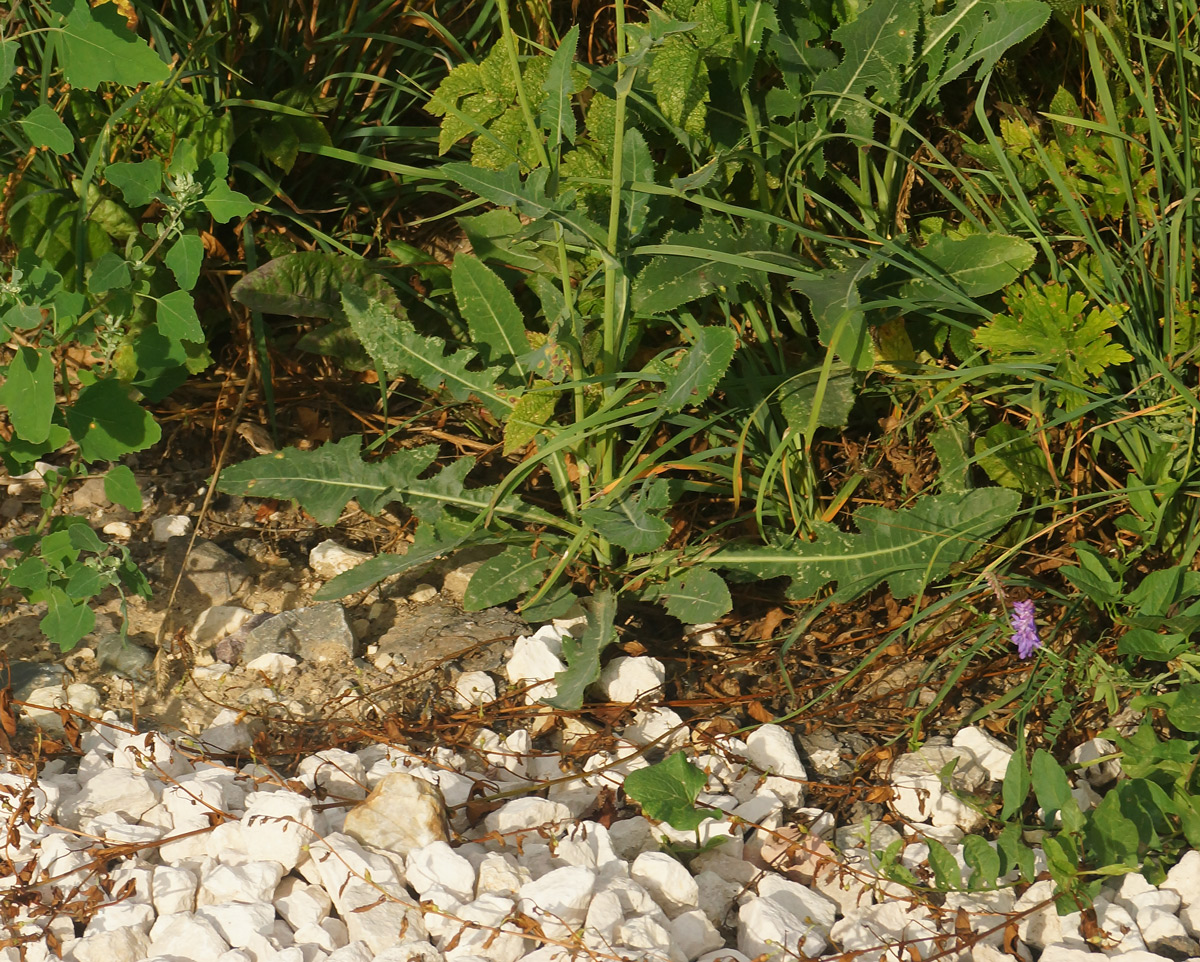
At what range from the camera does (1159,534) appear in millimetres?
1963

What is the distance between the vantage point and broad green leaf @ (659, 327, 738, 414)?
1753 mm

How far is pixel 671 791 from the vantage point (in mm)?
1589

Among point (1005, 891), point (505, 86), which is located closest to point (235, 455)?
point (505, 86)

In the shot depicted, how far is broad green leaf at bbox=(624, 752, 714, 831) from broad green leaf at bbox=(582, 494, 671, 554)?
1.13 feet

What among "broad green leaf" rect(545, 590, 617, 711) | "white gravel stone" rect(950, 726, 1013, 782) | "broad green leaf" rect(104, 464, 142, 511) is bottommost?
"white gravel stone" rect(950, 726, 1013, 782)

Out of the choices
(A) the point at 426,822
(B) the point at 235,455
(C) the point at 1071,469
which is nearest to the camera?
(A) the point at 426,822

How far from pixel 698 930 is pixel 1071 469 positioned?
47.3 inches

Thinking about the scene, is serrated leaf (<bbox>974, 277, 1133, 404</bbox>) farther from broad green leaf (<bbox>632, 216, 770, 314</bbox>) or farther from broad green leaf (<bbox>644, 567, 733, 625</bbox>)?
broad green leaf (<bbox>644, 567, 733, 625</bbox>)

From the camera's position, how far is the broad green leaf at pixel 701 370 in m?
1.75

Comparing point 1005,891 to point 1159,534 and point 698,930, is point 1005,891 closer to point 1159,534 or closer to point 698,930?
point 698,930

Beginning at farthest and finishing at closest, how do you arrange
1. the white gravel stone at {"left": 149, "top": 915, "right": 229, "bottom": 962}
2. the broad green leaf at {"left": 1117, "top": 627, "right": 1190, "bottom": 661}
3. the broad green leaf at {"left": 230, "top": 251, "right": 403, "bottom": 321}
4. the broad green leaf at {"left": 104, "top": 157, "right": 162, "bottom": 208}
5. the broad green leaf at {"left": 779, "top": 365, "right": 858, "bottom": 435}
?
the broad green leaf at {"left": 230, "top": 251, "right": 403, "bottom": 321} → the broad green leaf at {"left": 779, "top": 365, "right": 858, "bottom": 435} → the broad green leaf at {"left": 104, "top": 157, "right": 162, "bottom": 208} → the broad green leaf at {"left": 1117, "top": 627, "right": 1190, "bottom": 661} → the white gravel stone at {"left": 149, "top": 915, "right": 229, "bottom": 962}

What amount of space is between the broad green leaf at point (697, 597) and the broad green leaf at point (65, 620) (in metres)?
0.98

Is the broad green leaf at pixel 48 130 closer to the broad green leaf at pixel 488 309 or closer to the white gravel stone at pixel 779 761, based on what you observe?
the broad green leaf at pixel 488 309

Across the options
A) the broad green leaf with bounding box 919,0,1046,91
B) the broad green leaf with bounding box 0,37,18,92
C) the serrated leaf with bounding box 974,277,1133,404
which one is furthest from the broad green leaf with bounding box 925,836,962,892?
the broad green leaf with bounding box 0,37,18,92
